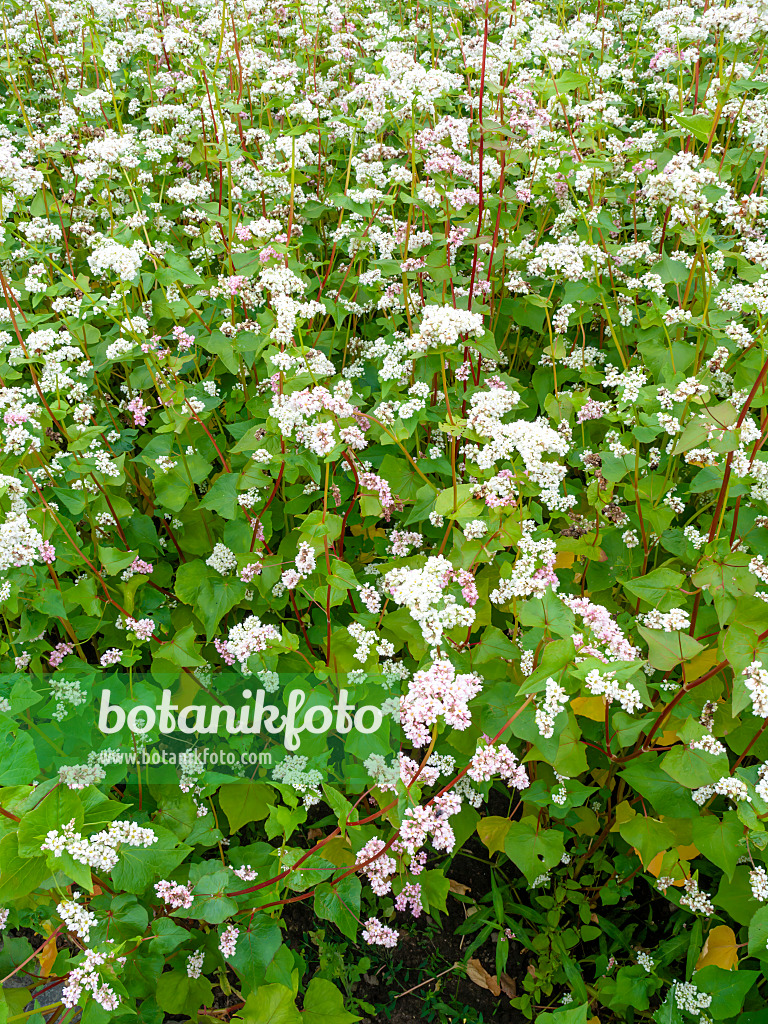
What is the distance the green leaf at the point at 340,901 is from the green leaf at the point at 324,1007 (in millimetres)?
303

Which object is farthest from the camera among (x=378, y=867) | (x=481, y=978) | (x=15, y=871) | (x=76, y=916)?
(x=481, y=978)

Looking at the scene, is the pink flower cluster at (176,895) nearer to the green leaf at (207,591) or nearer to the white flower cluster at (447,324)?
the green leaf at (207,591)

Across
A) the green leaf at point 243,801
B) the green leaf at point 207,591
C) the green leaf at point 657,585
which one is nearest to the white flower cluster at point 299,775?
the green leaf at point 243,801

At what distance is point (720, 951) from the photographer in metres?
2.96

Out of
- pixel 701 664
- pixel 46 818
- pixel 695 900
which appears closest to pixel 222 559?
pixel 46 818

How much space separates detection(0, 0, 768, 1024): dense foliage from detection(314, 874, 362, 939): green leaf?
0.6 inches

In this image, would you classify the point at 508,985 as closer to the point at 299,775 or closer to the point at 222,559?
the point at 299,775

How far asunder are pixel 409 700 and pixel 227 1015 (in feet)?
6.05

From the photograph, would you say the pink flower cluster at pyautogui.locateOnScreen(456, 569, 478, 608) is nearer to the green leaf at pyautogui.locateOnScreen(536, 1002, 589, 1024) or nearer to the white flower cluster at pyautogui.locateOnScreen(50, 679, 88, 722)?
the green leaf at pyautogui.locateOnScreen(536, 1002, 589, 1024)

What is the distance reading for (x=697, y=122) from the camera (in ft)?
11.0

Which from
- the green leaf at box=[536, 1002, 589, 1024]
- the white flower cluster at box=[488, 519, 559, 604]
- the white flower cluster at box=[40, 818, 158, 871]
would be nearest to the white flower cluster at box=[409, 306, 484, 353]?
the white flower cluster at box=[488, 519, 559, 604]

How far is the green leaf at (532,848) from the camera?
119 inches

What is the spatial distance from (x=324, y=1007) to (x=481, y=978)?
999 mm

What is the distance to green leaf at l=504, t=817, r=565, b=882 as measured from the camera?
3027 mm
